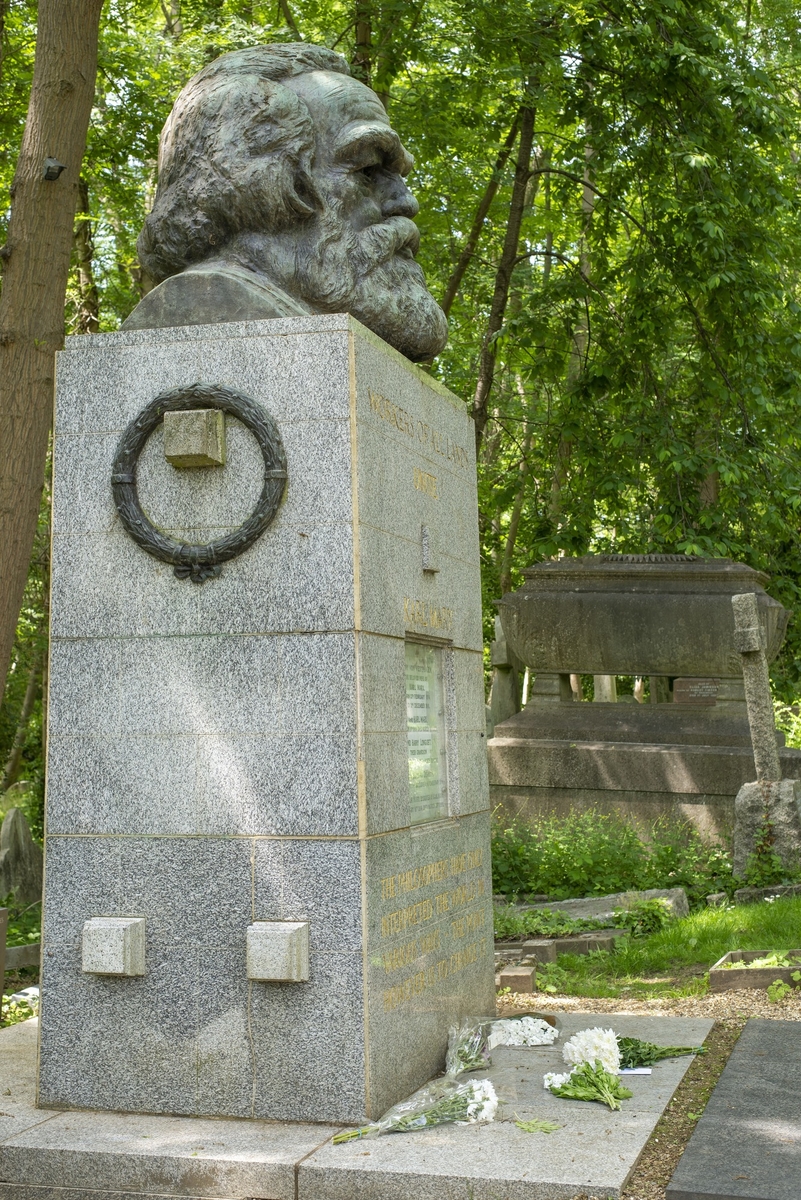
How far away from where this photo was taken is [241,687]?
15.6 feet

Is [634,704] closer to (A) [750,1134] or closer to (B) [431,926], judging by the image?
(B) [431,926]

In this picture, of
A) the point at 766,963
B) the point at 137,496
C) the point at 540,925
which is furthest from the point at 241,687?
the point at 540,925

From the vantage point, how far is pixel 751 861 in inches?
391

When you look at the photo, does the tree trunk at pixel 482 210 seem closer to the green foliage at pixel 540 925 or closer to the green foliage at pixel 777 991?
the green foliage at pixel 540 925

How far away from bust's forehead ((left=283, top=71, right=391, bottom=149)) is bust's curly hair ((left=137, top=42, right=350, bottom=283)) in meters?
0.12

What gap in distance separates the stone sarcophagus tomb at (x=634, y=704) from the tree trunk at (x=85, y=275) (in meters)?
5.42

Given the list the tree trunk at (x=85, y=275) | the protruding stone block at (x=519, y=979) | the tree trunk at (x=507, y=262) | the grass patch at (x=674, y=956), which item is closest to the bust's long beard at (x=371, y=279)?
the protruding stone block at (x=519, y=979)

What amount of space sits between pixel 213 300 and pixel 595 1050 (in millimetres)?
3287

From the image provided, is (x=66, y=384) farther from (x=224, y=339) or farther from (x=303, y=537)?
(x=303, y=537)

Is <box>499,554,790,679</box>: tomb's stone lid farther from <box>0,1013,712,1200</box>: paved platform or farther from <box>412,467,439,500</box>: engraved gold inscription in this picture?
<box>0,1013,712,1200</box>: paved platform

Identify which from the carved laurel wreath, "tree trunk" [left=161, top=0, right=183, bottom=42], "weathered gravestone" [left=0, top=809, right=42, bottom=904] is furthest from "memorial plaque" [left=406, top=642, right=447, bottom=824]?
"tree trunk" [left=161, top=0, right=183, bottom=42]

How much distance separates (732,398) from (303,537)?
9.06 m

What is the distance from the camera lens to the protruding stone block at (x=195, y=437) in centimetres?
480

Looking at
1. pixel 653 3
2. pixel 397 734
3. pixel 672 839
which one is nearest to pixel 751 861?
pixel 672 839
